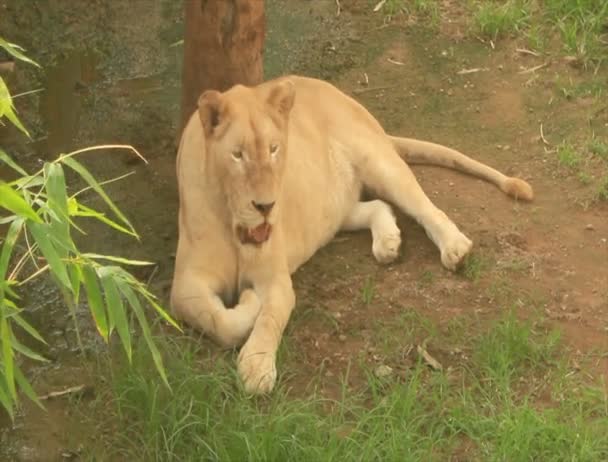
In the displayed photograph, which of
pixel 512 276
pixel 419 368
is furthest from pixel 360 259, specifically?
pixel 419 368

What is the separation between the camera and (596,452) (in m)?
4.25

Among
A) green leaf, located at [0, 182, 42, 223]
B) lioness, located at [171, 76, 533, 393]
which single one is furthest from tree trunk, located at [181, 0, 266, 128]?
green leaf, located at [0, 182, 42, 223]

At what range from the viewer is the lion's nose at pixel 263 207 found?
15.5ft

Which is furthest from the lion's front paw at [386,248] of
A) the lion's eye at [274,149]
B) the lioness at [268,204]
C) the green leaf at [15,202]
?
the green leaf at [15,202]

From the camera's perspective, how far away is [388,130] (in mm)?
6617

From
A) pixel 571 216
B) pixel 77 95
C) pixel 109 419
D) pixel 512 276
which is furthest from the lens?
pixel 77 95

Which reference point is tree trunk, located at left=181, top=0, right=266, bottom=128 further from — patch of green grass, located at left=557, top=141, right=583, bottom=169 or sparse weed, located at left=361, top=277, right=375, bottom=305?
patch of green grass, located at left=557, top=141, right=583, bottom=169

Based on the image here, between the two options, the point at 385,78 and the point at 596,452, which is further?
the point at 385,78

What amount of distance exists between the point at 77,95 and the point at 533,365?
10.4ft

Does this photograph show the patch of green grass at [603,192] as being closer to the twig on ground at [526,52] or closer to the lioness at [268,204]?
the lioness at [268,204]

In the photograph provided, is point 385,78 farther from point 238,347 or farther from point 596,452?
point 596,452

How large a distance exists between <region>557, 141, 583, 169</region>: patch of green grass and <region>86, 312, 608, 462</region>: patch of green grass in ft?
5.18

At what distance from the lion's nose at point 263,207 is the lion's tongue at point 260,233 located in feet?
0.31

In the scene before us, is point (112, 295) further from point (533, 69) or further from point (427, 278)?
point (533, 69)
